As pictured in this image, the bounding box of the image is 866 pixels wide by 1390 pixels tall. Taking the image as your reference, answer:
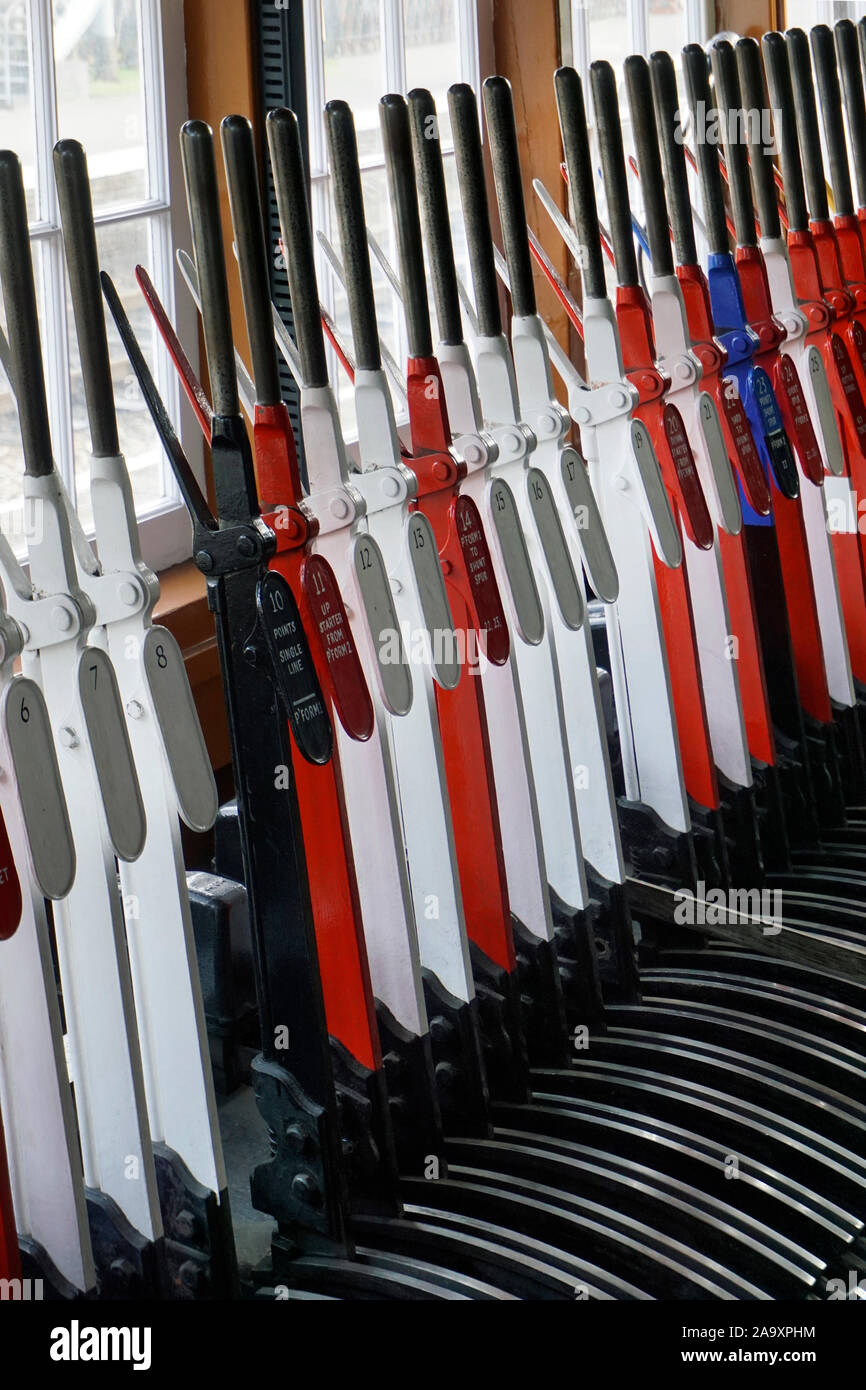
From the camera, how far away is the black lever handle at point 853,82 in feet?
10.8

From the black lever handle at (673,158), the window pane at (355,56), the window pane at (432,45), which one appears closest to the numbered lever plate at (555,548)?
the black lever handle at (673,158)

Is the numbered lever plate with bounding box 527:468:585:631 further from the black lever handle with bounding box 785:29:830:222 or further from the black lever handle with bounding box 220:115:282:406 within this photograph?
the black lever handle with bounding box 785:29:830:222

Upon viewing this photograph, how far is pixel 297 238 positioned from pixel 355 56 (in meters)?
1.79

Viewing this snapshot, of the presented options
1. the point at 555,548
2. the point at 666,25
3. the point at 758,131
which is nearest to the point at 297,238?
the point at 555,548

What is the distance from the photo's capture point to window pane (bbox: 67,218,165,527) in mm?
3031

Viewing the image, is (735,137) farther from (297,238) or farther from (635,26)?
(635,26)

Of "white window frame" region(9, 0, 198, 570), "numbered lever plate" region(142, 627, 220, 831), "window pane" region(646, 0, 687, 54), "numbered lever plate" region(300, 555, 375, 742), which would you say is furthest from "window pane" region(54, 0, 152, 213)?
"window pane" region(646, 0, 687, 54)

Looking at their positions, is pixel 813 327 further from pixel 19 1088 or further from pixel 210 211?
pixel 19 1088

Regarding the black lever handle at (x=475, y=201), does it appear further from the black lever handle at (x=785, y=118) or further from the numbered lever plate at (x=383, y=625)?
the black lever handle at (x=785, y=118)

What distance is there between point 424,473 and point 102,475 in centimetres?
52

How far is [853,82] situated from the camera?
3293 millimetres

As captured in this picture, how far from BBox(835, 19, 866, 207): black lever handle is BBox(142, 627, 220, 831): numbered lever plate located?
1937 mm

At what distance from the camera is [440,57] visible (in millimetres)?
4020
